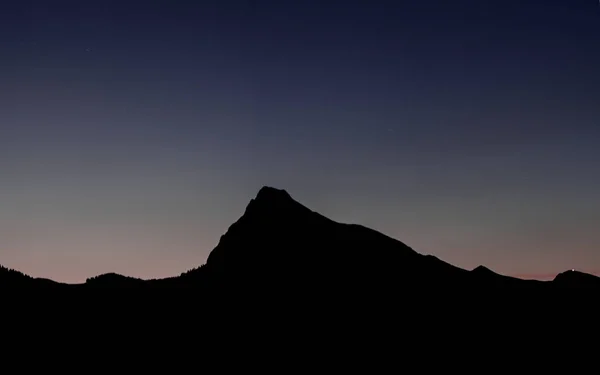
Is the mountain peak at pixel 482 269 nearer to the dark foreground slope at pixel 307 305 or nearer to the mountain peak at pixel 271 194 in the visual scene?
the dark foreground slope at pixel 307 305

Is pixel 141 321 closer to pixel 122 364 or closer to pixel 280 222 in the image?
pixel 122 364

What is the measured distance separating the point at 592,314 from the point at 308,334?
55.8 m

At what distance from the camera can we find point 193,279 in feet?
304

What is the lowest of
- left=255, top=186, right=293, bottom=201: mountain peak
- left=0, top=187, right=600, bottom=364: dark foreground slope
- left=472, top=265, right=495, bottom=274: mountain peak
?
left=0, top=187, right=600, bottom=364: dark foreground slope

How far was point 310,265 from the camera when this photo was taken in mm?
97500

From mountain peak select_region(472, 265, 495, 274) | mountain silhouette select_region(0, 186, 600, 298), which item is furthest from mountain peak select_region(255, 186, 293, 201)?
mountain peak select_region(472, 265, 495, 274)

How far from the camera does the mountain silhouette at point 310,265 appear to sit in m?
92.6

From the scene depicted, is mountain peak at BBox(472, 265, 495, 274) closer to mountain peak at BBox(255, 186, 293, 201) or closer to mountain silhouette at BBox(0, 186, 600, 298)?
mountain silhouette at BBox(0, 186, 600, 298)

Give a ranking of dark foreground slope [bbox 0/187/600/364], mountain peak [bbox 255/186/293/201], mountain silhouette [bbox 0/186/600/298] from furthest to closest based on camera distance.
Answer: mountain peak [bbox 255/186/293/201] < mountain silhouette [bbox 0/186/600/298] < dark foreground slope [bbox 0/187/600/364]

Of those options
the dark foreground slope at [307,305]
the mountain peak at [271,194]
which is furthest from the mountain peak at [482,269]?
the mountain peak at [271,194]

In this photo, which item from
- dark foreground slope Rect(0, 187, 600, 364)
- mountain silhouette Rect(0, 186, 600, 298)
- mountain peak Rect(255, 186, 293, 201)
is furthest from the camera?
mountain peak Rect(255, 186, 293, 201)

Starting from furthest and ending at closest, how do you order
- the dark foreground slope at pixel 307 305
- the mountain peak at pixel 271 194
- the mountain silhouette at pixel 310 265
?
1. the mountain peak at pixel 271 194
2. the mountain silhouette at pixel 310 265
3. the dark foreground slope at pixel 307 305

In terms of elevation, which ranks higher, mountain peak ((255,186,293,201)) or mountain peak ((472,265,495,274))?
mountain peak ((255,186,293,201))

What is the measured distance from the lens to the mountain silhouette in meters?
92.6
